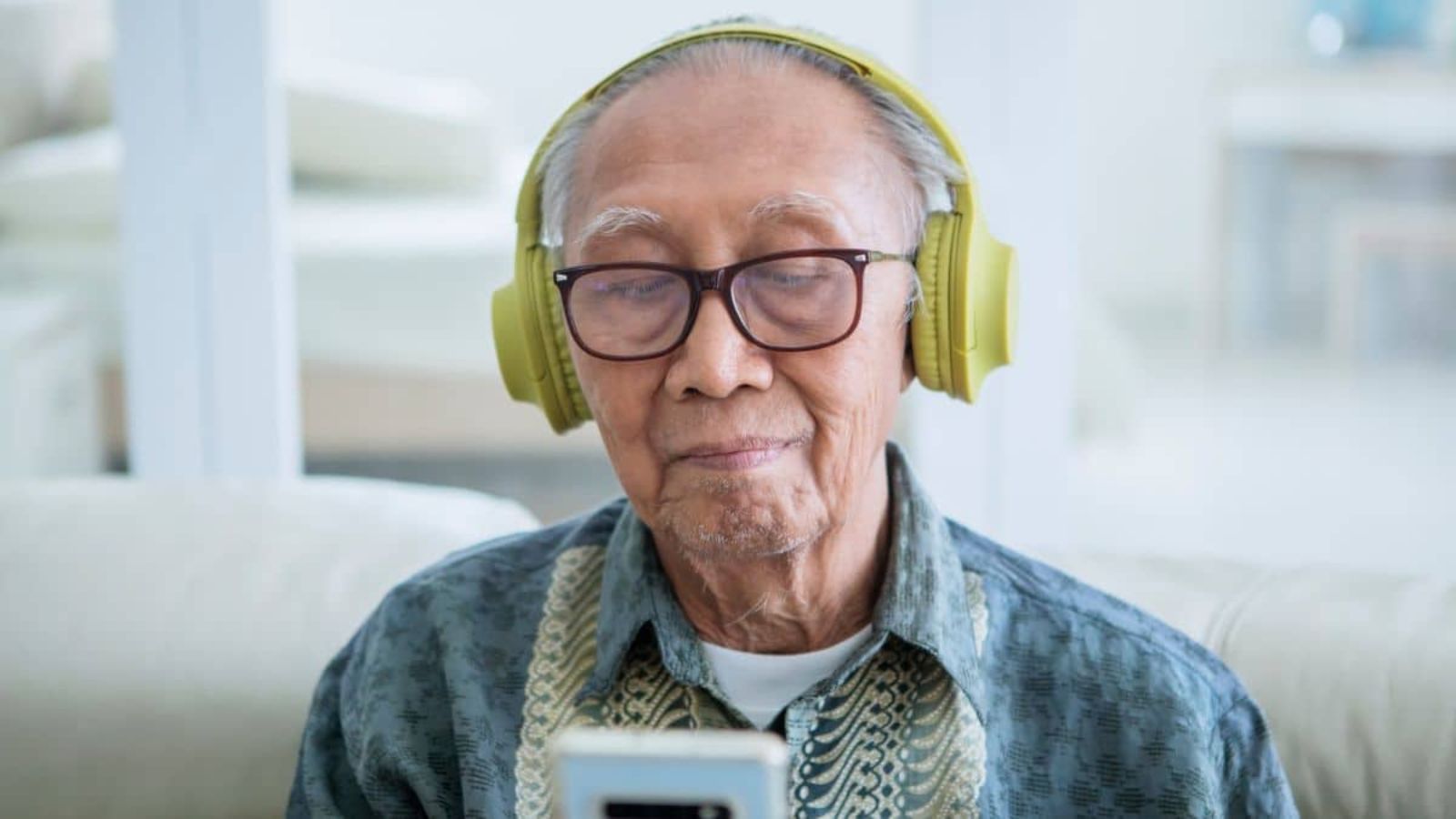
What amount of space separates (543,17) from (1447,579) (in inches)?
67.7

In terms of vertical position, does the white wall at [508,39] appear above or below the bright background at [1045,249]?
above

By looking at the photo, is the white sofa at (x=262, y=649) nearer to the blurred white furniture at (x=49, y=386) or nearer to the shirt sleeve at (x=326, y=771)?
the shirt sleeve at (x=326, y=771)

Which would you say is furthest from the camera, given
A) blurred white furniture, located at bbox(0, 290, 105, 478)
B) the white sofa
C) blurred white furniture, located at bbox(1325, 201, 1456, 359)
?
blurred white furniture, located at bbox(1325, 201, 1456, 359)

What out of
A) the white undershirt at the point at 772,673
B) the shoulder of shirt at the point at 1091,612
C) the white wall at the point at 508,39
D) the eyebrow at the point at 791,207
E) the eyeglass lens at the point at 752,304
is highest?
the white wall at the point at 508,39

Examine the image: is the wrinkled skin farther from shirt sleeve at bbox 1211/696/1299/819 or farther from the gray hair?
shirt sleeve at bbox 1211/696/1299/819

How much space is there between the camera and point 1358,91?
294 centimetres

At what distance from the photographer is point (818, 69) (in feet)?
4.34

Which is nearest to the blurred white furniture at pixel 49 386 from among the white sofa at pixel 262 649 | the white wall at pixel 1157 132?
the white sofa at pixel 262 649

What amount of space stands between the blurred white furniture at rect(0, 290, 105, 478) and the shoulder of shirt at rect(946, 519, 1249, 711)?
1.91m

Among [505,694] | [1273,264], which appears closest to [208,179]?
[505,694]

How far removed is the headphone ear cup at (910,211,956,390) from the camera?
1350 mm

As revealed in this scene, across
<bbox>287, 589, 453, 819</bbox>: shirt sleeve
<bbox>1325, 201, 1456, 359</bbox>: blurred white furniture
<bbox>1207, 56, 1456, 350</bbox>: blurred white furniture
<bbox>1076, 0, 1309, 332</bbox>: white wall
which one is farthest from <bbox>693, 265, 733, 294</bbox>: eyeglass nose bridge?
<bbox>1325, 201, 1456, 359</bbox>: blurred white furniture

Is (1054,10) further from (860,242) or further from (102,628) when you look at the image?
(102,628)

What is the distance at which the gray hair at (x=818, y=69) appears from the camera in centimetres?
132
